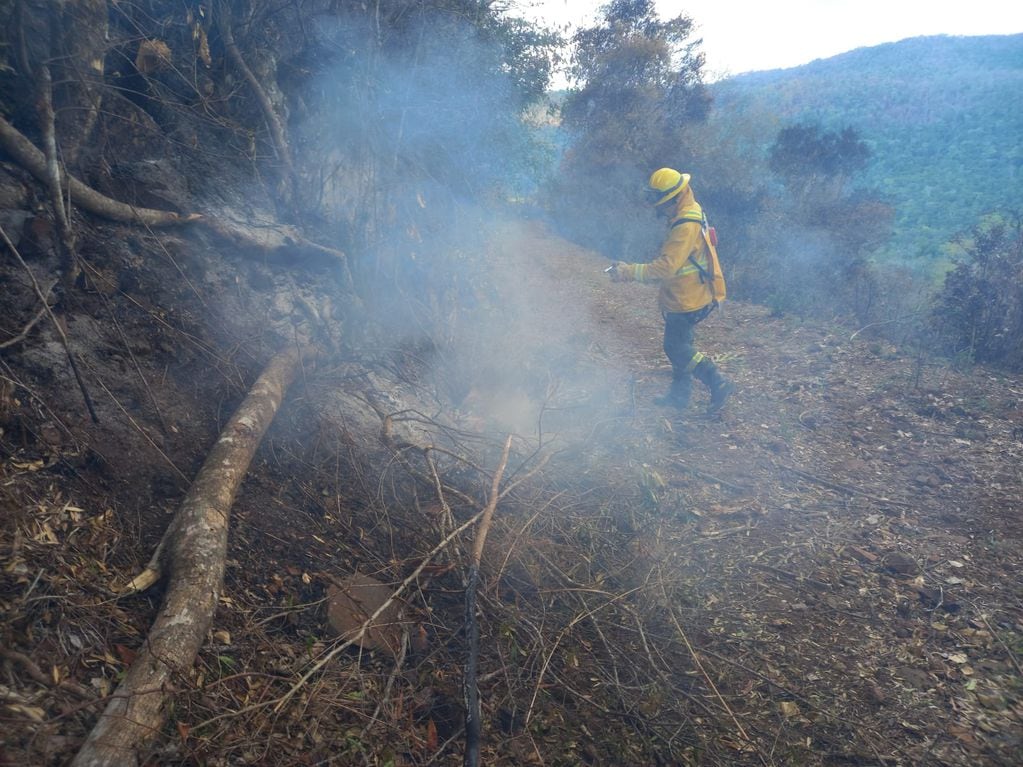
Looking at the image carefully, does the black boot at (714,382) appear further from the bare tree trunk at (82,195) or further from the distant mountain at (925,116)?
the distant mountain at (925,116)

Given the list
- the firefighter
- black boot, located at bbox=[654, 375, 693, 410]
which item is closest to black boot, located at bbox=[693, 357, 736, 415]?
the firefighter

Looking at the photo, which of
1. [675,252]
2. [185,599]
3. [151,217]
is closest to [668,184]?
[675,252]

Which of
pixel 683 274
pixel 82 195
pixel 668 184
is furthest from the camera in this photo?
pixel 683 274

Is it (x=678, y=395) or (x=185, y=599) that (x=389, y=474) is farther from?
(x=678, y=395)

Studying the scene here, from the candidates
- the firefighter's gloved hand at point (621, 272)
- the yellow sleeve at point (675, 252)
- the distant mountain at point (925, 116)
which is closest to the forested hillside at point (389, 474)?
the yellow sleeve at point (675, 252)

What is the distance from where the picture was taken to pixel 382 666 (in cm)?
234

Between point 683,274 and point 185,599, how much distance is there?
425 centimetres

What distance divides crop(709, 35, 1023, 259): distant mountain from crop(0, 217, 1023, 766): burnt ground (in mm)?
12038

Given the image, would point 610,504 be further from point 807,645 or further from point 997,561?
point 997,561

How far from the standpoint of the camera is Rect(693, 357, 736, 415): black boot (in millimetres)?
5125

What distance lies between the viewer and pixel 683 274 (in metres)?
4.89

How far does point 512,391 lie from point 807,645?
3.59 metres

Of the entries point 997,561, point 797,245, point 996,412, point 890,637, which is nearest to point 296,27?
point 890,637

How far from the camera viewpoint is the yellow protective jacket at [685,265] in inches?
190
